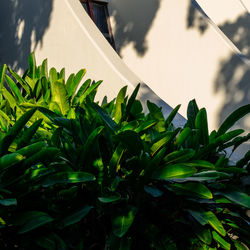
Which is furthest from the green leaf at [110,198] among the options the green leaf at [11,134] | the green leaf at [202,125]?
the green leaf at [202,125]

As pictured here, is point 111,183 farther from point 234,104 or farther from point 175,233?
point 234,104

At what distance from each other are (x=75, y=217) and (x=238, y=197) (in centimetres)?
92

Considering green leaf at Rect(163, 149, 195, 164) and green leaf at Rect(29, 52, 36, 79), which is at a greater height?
green leaf at Rect(29, 52, 36, 79)

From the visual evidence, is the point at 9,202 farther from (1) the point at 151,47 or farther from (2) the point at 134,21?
(2) the point at 134,21

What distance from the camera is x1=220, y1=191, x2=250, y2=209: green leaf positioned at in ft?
6.31

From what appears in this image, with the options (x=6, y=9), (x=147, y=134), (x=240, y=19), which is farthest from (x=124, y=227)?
(x=6, y=9)

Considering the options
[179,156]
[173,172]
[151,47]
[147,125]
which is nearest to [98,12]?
[151,47]

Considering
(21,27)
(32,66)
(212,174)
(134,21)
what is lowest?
(212,174)

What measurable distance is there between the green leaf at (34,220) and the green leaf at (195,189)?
0.72 meters

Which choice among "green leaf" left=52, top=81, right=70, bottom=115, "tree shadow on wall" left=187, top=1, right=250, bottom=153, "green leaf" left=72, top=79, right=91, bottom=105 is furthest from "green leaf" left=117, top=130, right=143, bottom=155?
"tree shadow on wall" left=187, top=1, right=250, bottom=153

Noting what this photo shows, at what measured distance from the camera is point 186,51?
4238 millimetres

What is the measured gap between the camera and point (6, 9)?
546cm

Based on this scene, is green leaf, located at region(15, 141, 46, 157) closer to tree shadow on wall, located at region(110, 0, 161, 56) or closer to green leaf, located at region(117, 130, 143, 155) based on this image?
green leaf, located at region(117, 130, 143, 155)

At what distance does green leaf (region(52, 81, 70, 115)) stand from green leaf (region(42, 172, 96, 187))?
3.36 feet
